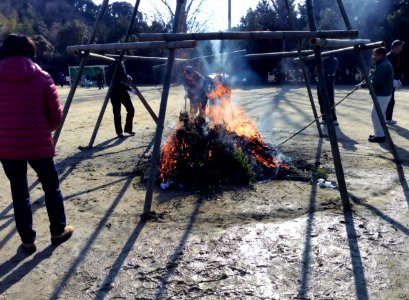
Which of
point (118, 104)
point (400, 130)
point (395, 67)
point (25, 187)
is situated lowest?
point (400, 130)

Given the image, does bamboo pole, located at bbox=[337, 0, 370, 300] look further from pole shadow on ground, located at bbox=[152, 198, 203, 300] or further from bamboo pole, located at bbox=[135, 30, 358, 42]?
bamboo pole, located at bbox=[135, 30, 358, 42]

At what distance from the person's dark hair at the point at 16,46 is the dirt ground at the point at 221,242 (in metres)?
1.73

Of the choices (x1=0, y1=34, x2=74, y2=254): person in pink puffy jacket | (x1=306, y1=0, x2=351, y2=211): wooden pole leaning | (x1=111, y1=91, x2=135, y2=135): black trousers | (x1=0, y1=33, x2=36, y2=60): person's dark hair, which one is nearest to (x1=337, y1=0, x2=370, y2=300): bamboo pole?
(x1=306, y1=0, x2=351, y2=211): wooden pole leaning

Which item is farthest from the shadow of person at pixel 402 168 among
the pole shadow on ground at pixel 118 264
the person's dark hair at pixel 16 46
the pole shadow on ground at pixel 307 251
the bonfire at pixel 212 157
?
the person's dark hair at pixel 16 46

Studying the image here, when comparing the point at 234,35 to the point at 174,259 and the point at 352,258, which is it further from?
the point at 352,258

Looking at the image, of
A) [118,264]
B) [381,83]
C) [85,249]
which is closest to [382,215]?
[118,264]

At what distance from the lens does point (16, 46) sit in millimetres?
3332

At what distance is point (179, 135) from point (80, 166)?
6.51 ft

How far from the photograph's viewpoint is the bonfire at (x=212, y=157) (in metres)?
5.05

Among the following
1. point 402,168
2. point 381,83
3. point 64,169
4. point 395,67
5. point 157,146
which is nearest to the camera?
point 157,146

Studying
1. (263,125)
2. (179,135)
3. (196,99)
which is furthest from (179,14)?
(263,125)

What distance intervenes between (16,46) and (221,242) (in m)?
2.46

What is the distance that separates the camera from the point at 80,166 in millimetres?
6355

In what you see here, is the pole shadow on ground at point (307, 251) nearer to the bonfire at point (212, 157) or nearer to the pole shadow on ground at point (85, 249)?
the bonfire at point (212, 157)
